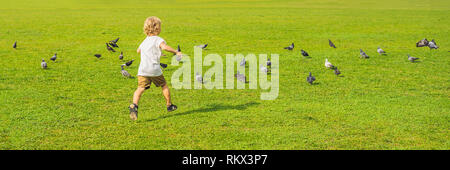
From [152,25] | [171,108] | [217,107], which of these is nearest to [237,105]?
[217,107]

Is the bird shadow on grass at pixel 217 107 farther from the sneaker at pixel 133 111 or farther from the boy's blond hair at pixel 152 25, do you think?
the boy's blond hair at pixel 152 25

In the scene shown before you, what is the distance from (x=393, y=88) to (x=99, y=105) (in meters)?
9.11

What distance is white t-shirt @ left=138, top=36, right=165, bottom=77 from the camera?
9.52 m

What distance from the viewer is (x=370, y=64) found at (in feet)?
57.2

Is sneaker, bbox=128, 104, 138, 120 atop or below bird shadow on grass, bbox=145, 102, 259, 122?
atop

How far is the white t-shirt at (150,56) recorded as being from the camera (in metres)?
9.52

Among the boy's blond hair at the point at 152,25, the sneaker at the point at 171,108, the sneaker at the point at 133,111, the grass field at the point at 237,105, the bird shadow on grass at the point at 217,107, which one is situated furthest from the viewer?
the bird shadow on grass at the point at 217,107

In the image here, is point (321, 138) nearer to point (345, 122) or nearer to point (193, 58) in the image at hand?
point (345, 122)

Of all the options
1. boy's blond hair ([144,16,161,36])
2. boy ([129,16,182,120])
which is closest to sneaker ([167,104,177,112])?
boy ([129,16,182,120])

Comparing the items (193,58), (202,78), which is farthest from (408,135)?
(193,58)

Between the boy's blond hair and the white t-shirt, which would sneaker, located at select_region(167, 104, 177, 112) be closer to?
the white t-shirt

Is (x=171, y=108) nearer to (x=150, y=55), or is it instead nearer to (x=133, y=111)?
(x=133, y=111)

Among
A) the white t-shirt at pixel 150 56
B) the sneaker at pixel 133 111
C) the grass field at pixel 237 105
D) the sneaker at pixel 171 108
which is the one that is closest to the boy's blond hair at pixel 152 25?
the white t-shirt at pixel 150 56

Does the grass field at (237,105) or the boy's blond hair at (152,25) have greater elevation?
the boy's blond hair at (152,25)
